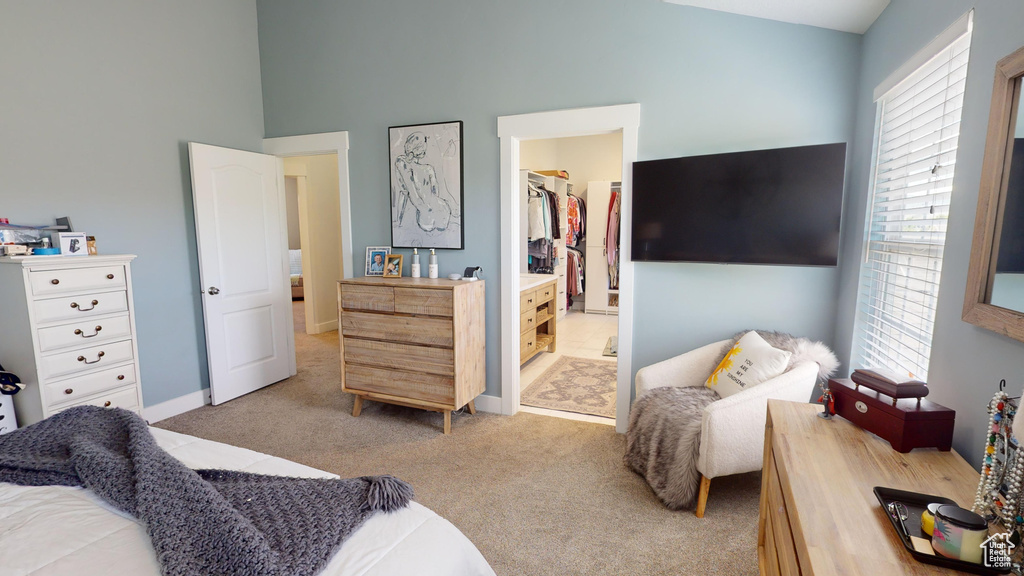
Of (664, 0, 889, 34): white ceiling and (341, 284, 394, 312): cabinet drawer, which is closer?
(664, 0, 889, 34): white ceiling

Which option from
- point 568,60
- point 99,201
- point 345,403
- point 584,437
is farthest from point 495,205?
point 99,201

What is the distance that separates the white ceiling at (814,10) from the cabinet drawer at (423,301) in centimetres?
215

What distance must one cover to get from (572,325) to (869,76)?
4251 mm

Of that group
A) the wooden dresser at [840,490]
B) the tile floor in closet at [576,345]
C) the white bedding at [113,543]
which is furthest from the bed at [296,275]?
the wooden dresser at [840,490]

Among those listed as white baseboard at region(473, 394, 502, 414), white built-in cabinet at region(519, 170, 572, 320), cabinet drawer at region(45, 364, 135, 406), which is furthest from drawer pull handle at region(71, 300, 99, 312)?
white built-in cabinet at region(519, 170, 572, 320)

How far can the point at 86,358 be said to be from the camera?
258 centimetres

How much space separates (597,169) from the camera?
684 centimetres

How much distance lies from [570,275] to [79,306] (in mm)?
5149

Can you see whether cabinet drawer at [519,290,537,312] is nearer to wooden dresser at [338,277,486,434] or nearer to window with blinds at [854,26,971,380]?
wooden dresser at [338,277,486,434]

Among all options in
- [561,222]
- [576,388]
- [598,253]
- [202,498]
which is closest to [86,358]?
[202,498]

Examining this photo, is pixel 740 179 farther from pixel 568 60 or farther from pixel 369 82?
pixel 369 82

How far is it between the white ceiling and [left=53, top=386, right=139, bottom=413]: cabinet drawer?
3.86m

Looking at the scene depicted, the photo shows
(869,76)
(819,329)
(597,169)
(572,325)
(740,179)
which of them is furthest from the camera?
(597,169)

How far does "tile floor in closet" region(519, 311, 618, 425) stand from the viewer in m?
3.39
